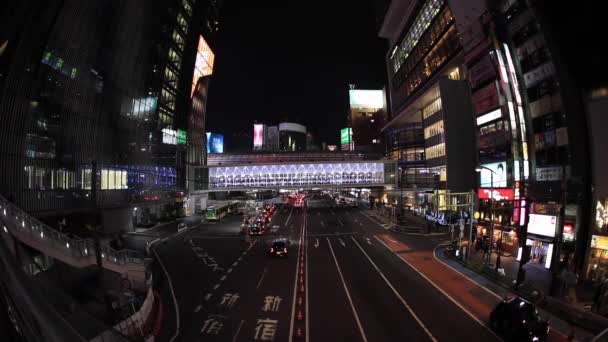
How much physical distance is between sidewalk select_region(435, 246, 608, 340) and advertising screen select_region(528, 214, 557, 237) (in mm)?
2791

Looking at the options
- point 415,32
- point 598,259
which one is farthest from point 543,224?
point 415,32

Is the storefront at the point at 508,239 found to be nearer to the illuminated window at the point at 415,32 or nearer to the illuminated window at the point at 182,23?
the illuminated window at the point at 415,32

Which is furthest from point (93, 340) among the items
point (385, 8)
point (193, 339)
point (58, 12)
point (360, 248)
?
point (385, 8)

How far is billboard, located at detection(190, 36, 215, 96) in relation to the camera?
6581 centimetres

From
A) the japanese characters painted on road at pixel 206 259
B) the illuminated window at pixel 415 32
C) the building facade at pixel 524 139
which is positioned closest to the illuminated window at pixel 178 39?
the japanese characters painted on road at pixel 206 259


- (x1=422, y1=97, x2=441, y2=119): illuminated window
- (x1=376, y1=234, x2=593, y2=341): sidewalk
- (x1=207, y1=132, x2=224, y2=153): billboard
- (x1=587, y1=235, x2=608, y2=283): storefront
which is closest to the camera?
(x1=376, y1=234, x2=593, y2=341): sidewalk

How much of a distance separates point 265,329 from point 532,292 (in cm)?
1518

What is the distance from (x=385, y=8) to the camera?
303 ft

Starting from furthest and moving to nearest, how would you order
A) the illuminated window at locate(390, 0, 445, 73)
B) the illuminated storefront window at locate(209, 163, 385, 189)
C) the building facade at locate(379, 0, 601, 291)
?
the illuminated storefront window at locate(209, 163, 385, 189), the illuminated window at locate(390, 0, 445, 73), the building facade at locate(379, 0, 601, 291)

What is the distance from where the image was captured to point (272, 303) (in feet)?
56.0

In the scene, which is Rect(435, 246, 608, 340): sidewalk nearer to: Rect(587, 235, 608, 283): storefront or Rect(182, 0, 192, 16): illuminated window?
Rect(587, 235, 608, 283): storefront

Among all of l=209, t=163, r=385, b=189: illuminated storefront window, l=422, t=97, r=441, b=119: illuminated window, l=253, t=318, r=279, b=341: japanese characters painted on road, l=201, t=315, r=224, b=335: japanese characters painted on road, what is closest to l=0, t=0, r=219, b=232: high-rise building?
l=201, t=315, r=224, b=335: japanese characters painted on road

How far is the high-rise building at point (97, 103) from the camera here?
87.0ft

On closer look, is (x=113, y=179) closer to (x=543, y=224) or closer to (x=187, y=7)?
(x=187, y=7)
